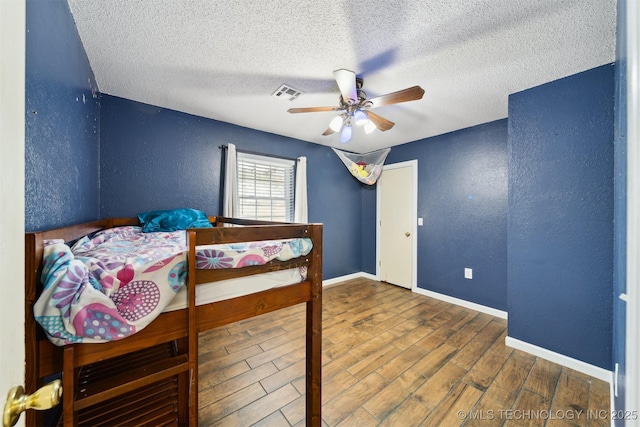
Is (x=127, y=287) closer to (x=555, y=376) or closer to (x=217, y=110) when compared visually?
(x=217, y=110)

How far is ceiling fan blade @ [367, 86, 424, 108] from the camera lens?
1636 mm

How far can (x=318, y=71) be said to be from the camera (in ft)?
6.18

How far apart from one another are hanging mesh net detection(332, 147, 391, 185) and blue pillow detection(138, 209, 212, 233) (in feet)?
7.82

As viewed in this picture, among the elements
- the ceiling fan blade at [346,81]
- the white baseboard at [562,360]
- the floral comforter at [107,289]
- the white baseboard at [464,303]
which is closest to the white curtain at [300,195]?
the ceiling fan blade at [346,81]

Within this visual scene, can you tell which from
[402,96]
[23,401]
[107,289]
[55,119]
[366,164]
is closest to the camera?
[23,401]

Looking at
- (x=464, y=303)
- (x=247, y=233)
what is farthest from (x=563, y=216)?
(x=247, y=233)

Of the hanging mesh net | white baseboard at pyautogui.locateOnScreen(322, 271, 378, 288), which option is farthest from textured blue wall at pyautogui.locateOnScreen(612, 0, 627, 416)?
white baseboard at pyautogui.locateOnScreen(322, 271, 378, 288)

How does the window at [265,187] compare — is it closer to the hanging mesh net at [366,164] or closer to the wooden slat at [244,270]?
the hanging mesh net at [366,164]

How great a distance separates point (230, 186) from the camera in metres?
2.88
